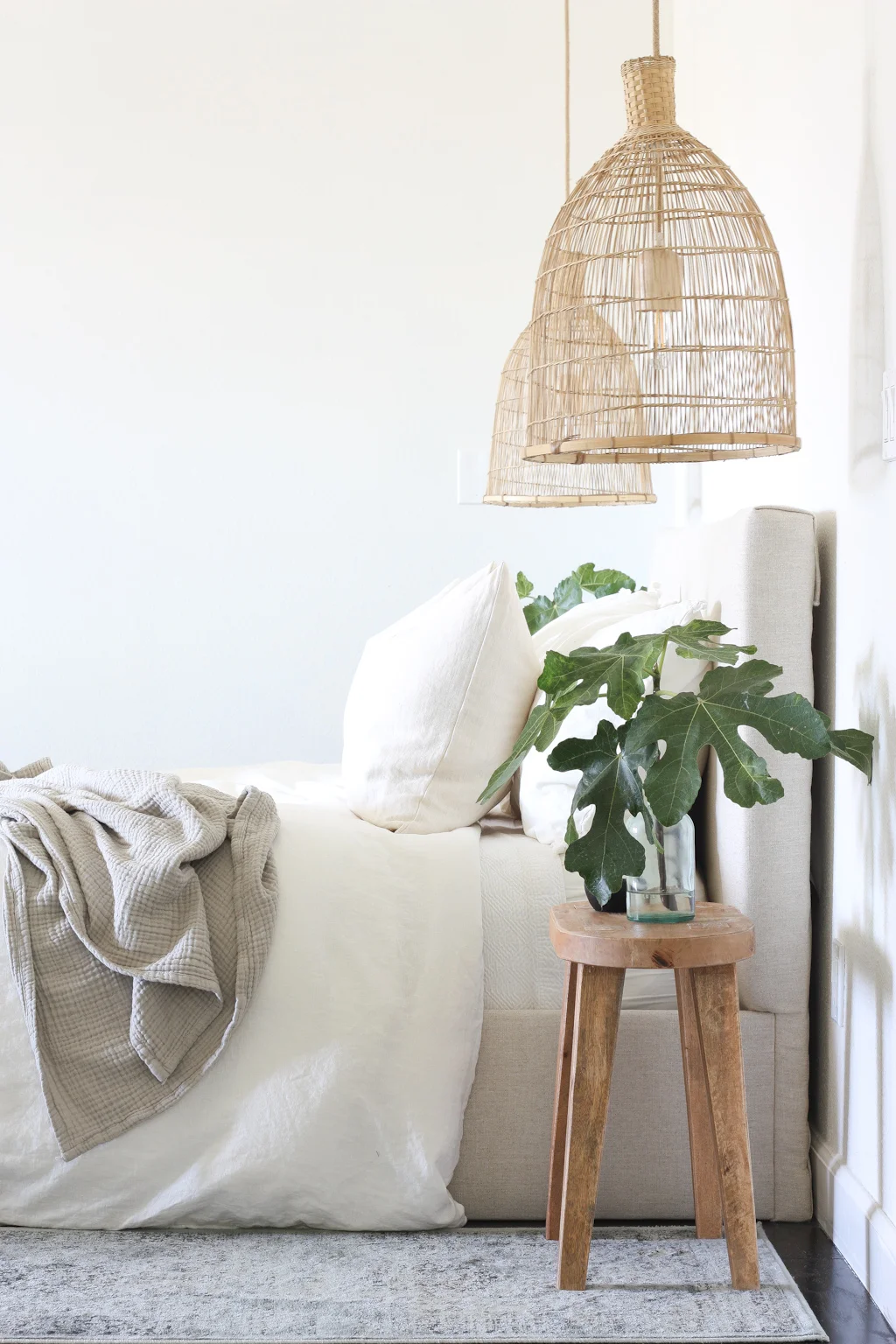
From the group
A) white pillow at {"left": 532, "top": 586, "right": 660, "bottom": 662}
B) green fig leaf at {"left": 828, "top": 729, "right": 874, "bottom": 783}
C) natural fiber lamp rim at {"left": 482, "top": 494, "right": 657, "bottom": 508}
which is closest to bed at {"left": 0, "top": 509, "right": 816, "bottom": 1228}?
green fig leaf at {"left": 828, "top": 729, "right": 874, "bottom": 783}

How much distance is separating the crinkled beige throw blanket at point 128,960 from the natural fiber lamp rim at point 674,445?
0.71 metres

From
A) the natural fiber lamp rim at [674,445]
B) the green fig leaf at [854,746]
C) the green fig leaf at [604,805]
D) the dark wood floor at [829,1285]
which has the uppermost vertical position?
the natural fiber lamp rim at [674,445]

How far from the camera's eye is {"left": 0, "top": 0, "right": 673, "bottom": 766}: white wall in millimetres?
3666

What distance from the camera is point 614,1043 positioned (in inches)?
64.8

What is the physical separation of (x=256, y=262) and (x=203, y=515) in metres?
0.72

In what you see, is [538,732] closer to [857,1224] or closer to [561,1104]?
[561,1104]

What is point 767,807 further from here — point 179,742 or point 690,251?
point 179,742

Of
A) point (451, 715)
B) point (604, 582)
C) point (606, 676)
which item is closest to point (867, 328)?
point (606, 676)

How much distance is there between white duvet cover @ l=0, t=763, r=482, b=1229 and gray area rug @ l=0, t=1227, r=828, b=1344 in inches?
1.7

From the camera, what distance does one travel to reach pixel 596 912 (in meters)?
1.75

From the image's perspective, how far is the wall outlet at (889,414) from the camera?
1.62 metres

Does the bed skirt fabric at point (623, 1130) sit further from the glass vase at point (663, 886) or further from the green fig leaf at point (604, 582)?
the green fig leaf at point (604, 582)

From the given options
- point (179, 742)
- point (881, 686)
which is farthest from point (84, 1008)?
point (179, 742)

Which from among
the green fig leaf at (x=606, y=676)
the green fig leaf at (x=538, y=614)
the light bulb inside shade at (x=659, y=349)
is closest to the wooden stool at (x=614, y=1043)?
the green fig leaf at (x=606, y=676)
